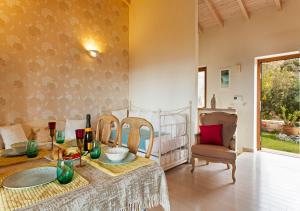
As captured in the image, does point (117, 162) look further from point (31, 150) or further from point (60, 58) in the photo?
point (60, 58)

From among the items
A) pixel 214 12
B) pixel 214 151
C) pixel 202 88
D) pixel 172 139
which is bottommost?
pixel 214 151

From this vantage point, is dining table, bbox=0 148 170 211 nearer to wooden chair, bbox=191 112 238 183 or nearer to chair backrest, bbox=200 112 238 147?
wooden chair, bbox=191 112 238 183

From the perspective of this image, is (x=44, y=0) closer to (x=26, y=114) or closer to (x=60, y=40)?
(x=60, y=40)

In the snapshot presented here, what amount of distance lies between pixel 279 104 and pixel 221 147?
2187 mm

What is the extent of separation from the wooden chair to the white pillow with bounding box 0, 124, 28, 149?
2650 millimetres

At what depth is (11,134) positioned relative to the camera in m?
2.79

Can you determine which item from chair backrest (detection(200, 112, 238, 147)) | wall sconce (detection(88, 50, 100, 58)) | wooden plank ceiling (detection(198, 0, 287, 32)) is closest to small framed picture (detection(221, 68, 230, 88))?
wooden plank ceiling (detection(198, 0, 287, 32))

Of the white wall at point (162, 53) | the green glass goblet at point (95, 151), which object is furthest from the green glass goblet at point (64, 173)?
the white wall at point (162, 53)

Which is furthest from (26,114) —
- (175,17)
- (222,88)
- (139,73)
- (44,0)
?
(222,88)

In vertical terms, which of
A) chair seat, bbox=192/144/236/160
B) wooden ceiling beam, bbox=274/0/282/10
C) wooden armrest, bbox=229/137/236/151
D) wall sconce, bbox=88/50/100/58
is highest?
wooden ceiling beam, bbox=274/0/282/10

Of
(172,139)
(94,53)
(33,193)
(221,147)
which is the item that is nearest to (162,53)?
(94,53)

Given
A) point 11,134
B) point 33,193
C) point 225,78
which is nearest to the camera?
point 33,193

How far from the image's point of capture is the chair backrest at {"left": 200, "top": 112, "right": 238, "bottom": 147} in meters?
3.04

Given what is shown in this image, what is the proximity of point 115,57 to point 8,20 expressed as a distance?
203cm
